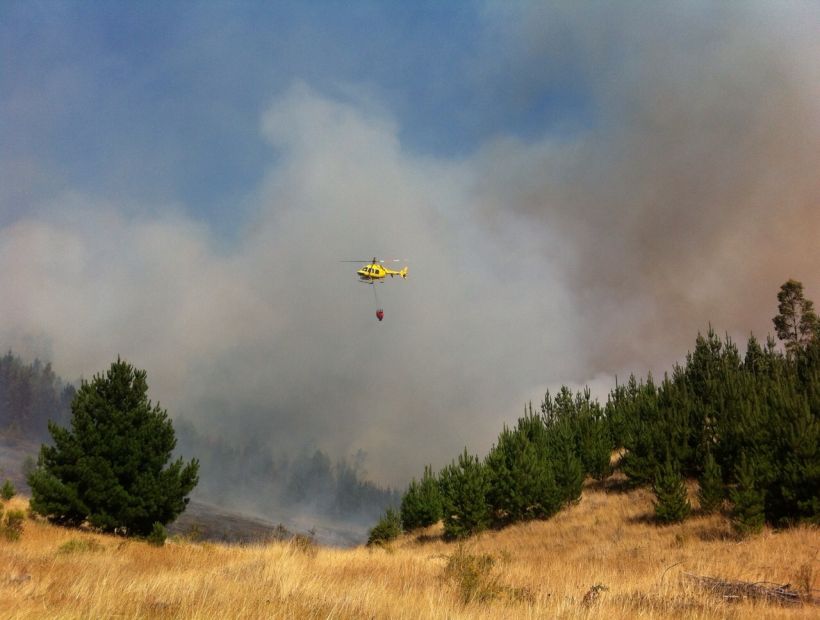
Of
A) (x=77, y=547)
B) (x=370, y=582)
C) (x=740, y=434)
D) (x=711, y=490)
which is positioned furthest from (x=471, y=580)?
(x=740, y=434)

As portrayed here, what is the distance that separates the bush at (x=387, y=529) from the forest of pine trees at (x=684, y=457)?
9.18ft

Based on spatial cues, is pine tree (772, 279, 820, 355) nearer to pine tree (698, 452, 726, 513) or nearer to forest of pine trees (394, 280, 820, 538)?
forest of pine trees (394, 280, 820, 538)

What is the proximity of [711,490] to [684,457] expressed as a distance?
7.49m

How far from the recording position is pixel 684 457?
32500mm

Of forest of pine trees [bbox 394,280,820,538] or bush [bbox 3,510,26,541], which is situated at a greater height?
forest of pine trees [bbox 394,280,820,538]

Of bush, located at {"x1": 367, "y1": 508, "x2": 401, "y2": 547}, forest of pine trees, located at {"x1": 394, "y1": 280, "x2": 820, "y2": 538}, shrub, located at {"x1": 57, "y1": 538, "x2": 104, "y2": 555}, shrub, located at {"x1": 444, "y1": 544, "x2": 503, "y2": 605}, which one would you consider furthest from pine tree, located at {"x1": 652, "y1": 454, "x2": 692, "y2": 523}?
shrub, located at {"x1": 57, "y1": 538, "x2": 104, "y2": 555}

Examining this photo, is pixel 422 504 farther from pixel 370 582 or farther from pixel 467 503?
pixel 370 582

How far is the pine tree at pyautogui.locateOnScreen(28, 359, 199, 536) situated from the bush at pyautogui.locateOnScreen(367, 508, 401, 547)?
22.7 metres

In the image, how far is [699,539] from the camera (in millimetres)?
22031

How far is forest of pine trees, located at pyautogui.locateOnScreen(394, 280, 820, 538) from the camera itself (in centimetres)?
2244

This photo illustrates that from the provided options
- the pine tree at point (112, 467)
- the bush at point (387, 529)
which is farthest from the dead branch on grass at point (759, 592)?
the bush at point (387, 529)

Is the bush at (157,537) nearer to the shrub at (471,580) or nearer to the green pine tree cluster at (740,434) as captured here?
the shrub at (471,580)

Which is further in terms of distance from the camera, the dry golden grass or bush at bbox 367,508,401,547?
bush at bbox 367,508,401,547

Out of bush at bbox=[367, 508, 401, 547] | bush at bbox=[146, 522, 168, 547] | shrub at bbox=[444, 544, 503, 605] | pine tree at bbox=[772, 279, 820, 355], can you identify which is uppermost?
pine tree at bbox=[772, 279, 820, 355]
